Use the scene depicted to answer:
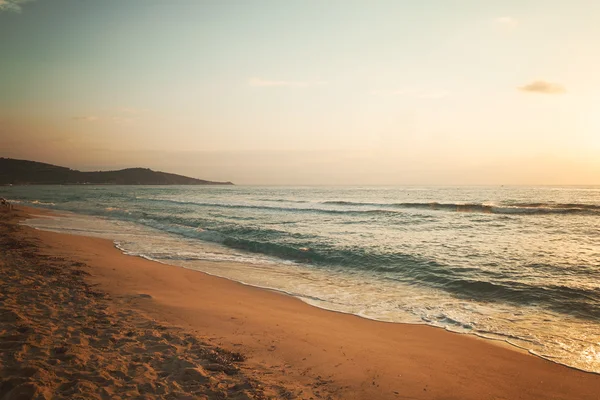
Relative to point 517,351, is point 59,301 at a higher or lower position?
higher

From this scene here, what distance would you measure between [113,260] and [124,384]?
9.24m

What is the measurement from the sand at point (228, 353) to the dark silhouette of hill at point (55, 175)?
604 ft

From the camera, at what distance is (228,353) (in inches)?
196

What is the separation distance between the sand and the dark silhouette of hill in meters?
184

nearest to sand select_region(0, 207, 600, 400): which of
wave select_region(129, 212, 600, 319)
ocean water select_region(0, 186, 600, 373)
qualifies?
ocean water select_region(0, 186, 600, 373)

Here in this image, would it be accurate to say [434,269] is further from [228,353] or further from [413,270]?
[228,353]

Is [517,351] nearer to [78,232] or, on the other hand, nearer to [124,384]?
[124,384]

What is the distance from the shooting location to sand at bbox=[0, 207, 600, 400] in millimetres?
3971

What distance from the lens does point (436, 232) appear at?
19.6 metres

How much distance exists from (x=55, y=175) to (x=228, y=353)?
643 ft

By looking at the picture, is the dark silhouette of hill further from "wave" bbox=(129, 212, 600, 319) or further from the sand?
the sand

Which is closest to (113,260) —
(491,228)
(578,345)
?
(578,345)

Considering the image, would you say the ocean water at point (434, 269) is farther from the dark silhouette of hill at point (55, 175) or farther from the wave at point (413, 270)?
the dark silhouette of hill at point (55, 175)

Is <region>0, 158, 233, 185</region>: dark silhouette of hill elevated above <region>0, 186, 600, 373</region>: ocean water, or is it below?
above
